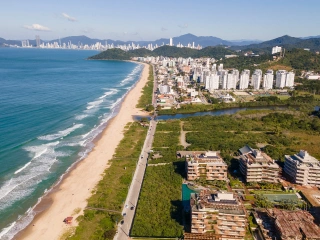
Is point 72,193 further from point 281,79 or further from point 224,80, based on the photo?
point 281,79

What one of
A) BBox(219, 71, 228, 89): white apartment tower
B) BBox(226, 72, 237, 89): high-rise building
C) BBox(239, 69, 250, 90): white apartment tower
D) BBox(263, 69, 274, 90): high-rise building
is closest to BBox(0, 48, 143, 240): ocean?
BBox(219, 71, 228, 89): white apartment tower

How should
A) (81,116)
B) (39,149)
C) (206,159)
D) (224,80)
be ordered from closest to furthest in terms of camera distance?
(206,159) < (39,149) < (81,116) < (224,80)

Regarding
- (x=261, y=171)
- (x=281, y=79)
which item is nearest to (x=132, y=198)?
(x=261, y=171)

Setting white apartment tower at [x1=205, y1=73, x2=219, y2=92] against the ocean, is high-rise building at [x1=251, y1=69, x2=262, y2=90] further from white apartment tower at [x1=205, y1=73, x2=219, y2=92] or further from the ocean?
the ocean

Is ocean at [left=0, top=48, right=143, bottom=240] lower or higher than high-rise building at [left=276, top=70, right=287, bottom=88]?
lower

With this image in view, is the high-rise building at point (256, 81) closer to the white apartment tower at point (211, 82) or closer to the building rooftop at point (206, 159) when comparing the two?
the white apartment tower at point (211, 82)

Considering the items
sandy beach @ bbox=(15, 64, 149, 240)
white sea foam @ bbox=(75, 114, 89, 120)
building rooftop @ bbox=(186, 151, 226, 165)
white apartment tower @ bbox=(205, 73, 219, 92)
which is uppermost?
white apartment tower @ bbox=(205, 73, 219, 92)

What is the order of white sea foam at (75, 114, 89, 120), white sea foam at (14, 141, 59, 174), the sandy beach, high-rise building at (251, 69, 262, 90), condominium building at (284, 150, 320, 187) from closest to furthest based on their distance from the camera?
the sandy beach → condominium building at (284, 150, 320, 187) → white sea foam at (14, 141, 59, 174) → white sea foam at (75, 114, 89, 120) → high-rise building at (251, 69, 262, 90)
